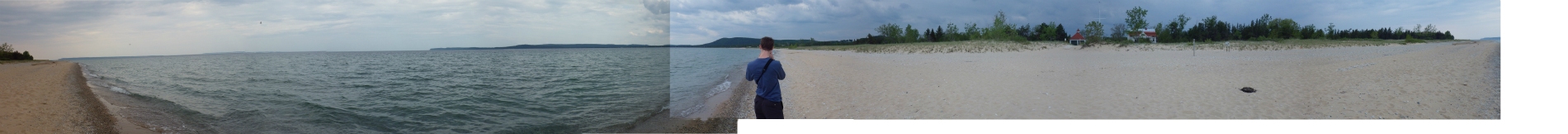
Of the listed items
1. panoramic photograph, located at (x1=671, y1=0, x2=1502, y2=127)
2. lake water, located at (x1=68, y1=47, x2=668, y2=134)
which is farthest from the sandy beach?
lake water, located at (x1=68, y1=47, x2=668, y2=134)

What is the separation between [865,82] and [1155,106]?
6.80 feet

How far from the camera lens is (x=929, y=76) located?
5.15 metres

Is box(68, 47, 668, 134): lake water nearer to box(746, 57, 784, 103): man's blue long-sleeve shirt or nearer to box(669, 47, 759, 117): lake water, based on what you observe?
box(669, 47, 759, 117): lake water

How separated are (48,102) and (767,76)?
632 centimetres

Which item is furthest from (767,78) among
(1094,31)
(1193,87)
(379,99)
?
(379,99)

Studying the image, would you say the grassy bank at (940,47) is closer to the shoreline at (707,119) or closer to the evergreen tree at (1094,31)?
the evergreen tree at (1094,31)

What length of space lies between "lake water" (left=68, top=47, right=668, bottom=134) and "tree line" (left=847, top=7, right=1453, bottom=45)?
7.61 feet

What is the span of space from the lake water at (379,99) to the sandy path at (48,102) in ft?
0.72

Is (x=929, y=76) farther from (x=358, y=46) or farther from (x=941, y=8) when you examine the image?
(x=358, y=46)

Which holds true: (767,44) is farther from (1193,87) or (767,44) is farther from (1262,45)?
(1262,45)

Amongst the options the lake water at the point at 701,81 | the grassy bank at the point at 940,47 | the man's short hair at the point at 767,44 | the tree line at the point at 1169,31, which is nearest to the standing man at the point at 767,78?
the man's short hair at the point at 767,44

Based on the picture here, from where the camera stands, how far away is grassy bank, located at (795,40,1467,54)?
4.21 m

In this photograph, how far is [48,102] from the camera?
507 cm

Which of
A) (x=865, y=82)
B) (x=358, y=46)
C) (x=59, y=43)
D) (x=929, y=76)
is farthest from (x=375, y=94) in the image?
(x=929, y=76)
